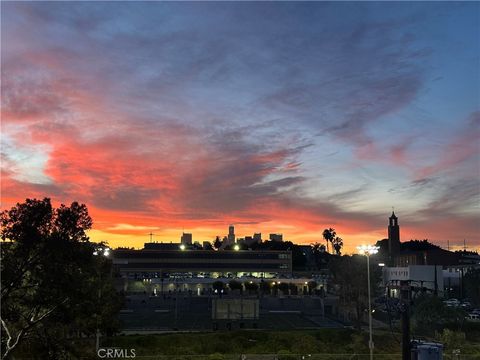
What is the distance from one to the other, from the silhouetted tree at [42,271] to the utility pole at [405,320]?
19.8m

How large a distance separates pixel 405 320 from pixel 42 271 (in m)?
22.8

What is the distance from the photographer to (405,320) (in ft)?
108

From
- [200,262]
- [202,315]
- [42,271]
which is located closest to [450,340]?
[42,271]

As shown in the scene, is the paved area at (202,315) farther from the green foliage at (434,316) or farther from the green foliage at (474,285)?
the green foliage at (474,285)

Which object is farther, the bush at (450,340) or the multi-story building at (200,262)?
the multi-story building at (200,262)

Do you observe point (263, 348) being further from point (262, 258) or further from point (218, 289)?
point (262, 258)

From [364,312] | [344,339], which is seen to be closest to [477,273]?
[364,312]

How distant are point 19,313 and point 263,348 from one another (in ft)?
110

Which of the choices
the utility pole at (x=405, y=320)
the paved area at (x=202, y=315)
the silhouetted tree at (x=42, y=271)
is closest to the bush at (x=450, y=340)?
the utility pole at (x=405, y=320)

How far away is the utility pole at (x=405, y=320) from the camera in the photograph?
105 ft

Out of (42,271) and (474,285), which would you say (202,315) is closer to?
(474,285)

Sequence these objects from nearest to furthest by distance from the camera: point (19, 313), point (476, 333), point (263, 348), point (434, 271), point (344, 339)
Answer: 1. point (19, 313)
2. point (263, 348)
3. point (344, 339)
4. point (476, 333)
5. point (434, 271)

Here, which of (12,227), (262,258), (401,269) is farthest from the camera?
(262,258)

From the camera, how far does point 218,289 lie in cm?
12675
